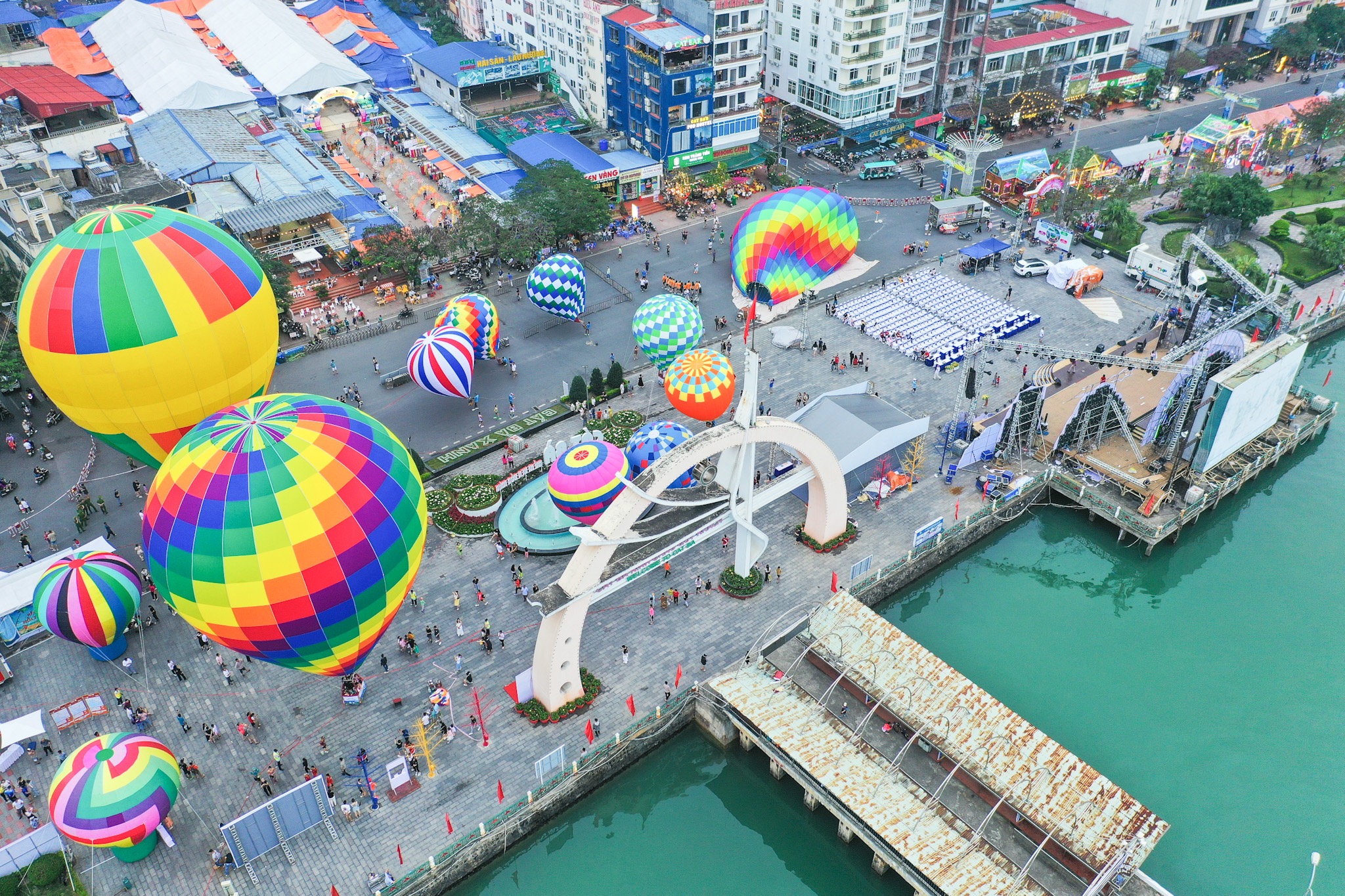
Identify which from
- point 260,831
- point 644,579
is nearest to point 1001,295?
point 644,579

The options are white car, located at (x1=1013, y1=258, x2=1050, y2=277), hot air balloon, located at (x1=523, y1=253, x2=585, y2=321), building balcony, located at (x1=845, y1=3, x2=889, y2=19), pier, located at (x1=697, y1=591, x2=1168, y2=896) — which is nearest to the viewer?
pier, located at (x1=697, y1=591, x2=1168, y2=896)

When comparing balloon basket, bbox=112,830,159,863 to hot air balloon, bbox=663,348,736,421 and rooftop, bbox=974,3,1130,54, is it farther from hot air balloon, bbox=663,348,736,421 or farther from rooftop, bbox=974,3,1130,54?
rooftop, bbox=974,3,1130,54

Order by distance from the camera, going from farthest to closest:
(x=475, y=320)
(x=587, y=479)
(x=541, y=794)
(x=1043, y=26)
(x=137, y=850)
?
(x=1043, y=26) < (x=475, y=320) < (x=587, y=479) < (x=541, y=794) < (x=137, y=850)

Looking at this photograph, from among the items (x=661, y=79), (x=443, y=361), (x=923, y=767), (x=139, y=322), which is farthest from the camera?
(x=661, y=79)

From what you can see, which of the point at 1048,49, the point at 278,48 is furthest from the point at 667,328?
the point at 278,48

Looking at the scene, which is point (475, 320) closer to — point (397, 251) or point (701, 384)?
point (397, 251)

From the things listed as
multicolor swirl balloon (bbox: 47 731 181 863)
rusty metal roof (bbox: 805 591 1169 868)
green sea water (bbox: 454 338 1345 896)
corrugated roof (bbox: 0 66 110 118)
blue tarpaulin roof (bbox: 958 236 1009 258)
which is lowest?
green sea water (bbox: 454 338 1345 896)

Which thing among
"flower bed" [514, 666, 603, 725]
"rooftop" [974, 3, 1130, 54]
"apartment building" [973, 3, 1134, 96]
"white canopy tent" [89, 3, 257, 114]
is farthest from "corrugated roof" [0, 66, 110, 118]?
"rooftop" [974, 3, 1130, 54]

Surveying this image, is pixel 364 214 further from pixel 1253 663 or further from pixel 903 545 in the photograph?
pixel 1253 663
